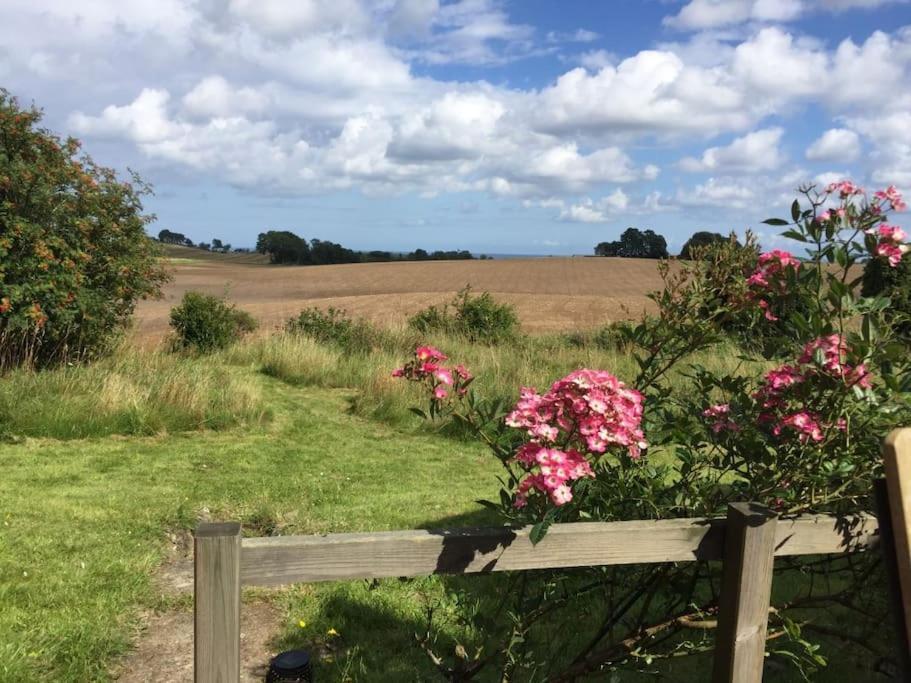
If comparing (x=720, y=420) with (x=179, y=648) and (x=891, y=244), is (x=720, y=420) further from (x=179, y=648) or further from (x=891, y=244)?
(x=179, y=648)

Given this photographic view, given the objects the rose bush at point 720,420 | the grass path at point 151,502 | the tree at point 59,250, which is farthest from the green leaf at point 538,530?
the tree at point 59,250

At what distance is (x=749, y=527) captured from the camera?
6.48ft

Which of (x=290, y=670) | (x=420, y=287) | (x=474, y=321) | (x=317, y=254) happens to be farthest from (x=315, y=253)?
(x=290, y=670)

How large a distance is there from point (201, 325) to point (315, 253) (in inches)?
1677

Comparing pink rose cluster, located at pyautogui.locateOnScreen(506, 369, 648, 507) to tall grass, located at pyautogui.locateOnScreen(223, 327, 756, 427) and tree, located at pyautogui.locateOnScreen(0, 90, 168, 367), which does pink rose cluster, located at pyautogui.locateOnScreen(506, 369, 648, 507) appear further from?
tree, located at pyautogui.locateOnScreen(0, 90, 168, 367)

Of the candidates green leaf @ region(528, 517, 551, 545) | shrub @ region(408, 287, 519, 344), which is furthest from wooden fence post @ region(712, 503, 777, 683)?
shrub @ region(408, 287, 519, 344)

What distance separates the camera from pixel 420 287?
107 ft

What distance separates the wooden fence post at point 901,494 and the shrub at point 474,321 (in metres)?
11.8

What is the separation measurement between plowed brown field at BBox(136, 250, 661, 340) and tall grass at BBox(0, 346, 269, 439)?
3.72 m

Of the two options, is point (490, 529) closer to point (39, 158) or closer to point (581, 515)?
point (581, 515)

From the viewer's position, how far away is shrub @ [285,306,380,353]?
12.7 meters

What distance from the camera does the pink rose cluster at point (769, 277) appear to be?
2393 millimetres

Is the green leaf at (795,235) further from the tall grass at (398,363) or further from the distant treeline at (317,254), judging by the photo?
the distant treeline at (317,254)

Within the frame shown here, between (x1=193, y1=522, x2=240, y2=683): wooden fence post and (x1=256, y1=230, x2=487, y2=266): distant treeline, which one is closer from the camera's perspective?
(x1=193, y1=522, x2=240, y2=683): wooden fence post
